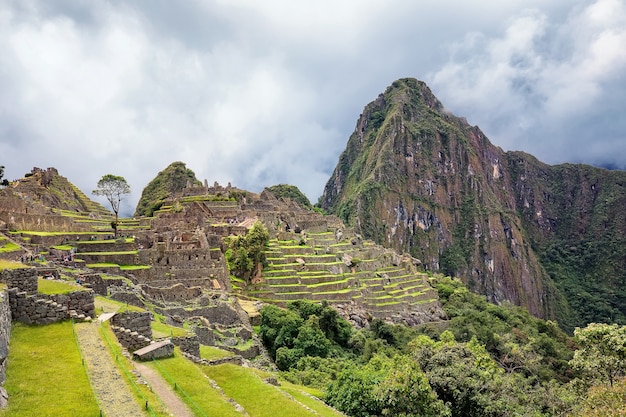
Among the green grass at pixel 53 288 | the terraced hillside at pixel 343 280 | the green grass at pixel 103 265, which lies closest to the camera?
the green grass at pixel 53 288

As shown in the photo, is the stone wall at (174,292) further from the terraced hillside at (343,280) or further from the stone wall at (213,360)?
the stone wall at (213,360)

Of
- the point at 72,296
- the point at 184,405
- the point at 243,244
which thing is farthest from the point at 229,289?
the point at 184,405

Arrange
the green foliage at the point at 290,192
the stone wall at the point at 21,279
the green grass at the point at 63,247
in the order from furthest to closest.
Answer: the green foliage at the point at 290,192, the green grass at the point at 63,247, the stone wall at the point at 21,279

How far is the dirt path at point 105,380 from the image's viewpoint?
380 inches

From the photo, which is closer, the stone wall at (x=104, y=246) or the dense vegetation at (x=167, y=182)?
the stone wall at (x=104, y=246)

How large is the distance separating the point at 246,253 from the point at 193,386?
96.6 feet

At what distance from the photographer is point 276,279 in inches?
1756

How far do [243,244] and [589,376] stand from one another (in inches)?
1141

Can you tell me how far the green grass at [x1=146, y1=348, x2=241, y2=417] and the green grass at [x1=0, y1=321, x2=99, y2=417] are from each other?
8.16ft

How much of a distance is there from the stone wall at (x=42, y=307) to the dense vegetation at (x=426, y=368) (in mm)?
10731

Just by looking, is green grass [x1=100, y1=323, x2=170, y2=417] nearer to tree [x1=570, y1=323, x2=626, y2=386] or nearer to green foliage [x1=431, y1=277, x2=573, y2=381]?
tree [x1=570, y1=323, x2=626, y2=386]

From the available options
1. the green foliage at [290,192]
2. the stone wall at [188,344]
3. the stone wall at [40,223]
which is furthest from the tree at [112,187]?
the green foliage at [290,192]

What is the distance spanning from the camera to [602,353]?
23.7 metres

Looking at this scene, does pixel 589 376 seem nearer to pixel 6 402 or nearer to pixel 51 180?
pixel 6 402
